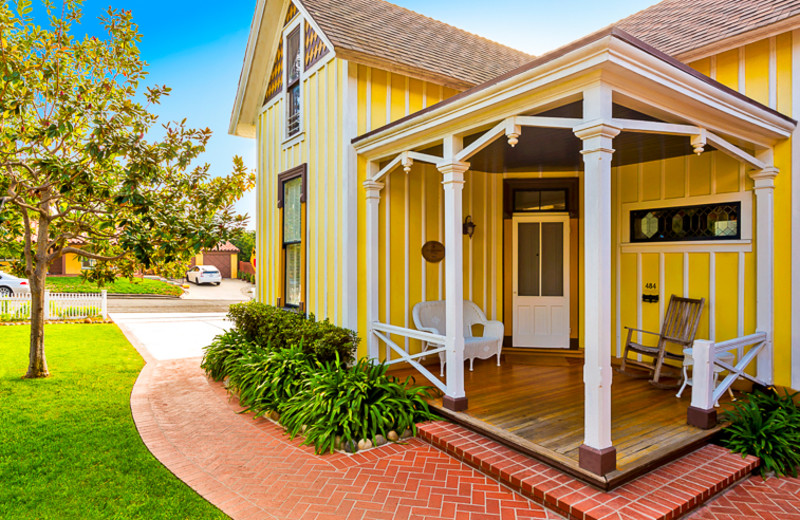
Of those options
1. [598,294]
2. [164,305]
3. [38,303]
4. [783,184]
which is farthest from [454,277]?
[164,305]

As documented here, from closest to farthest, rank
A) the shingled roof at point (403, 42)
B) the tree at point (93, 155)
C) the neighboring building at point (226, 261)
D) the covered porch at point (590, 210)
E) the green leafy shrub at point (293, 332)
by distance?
the covered porch at point (590, 210) < the green leafy shrub at point (293, 332) < the tree at point (93, 155) < the shingled roof at point (403, 42) < the neighboring building at point (226, 261)

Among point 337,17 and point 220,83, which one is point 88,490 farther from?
point 220,83

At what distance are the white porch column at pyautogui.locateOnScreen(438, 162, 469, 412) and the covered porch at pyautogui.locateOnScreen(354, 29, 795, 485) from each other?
0.05ft

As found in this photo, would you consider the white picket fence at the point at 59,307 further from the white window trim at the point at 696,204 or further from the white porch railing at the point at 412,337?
the white window trim at the point at 696,204

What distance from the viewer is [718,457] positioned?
401 cm

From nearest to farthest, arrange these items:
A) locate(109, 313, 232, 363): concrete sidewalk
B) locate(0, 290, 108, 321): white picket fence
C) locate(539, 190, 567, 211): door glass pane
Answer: locate(539, 190, 567, 211): door glass pane, locate(109, 313, 232, 363): concrete sidewalk, locate(0, 290, 108, 321): white picket fence

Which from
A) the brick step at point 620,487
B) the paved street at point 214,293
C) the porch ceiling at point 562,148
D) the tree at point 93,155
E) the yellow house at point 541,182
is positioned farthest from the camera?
the paved street at point 214,293

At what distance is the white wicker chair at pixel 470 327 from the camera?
6.44 meters

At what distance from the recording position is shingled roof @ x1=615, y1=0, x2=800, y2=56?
205 inches

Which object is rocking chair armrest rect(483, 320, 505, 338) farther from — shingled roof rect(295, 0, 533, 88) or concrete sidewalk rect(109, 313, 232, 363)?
concrete sidewalk rect(109, 313, 232, 363)

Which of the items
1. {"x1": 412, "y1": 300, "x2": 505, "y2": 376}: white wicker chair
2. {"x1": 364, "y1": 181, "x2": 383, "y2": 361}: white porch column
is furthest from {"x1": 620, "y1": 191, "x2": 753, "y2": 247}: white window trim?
{"x1": 364, "y1": 181, "x2": 383, "y2": 361}: white porch column

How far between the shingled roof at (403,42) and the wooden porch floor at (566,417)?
175 inches

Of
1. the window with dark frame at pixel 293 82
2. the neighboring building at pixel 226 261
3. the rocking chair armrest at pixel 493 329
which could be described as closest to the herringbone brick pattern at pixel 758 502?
the rocking chair armrest at pixel 493 329

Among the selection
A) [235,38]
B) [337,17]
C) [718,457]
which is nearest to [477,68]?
[337,17]
